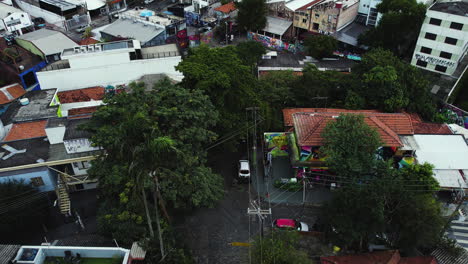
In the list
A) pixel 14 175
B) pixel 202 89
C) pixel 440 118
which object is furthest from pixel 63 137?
pixel 440 118

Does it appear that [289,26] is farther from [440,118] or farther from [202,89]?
[202,89]

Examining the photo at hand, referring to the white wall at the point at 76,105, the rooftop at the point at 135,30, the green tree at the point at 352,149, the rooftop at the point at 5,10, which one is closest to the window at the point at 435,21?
the green tree at the point at 352,149

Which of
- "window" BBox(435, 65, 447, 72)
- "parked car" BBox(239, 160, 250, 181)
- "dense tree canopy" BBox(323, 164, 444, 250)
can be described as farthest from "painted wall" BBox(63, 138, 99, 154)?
"window" BBox(435, 65, 447, 72)

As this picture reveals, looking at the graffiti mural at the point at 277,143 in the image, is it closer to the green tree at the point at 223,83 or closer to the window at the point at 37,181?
the green tree at the point at 223,83

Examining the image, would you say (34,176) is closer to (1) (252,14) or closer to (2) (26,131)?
(2) (26,131)

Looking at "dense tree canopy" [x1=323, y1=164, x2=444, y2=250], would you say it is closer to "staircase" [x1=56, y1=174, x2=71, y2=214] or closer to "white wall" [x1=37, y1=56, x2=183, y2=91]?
"staircase" [x1=56, y1=174, x2=71, y2=214]

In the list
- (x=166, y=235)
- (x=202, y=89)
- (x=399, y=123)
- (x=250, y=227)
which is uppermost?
(x=202, y=89)

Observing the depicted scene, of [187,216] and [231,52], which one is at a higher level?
[231,52]
